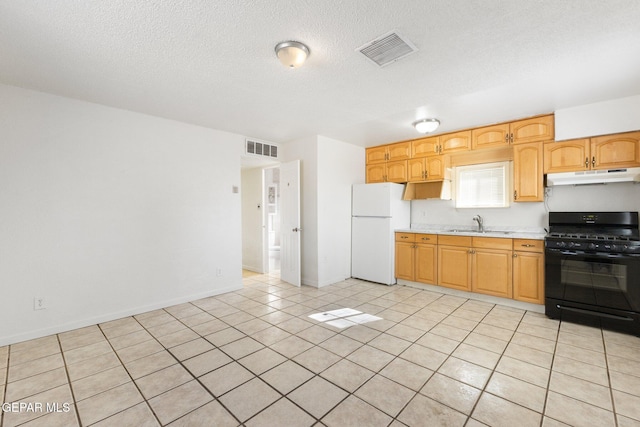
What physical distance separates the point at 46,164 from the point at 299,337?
3.16 m

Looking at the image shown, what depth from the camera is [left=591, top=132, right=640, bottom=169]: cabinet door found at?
304 cm

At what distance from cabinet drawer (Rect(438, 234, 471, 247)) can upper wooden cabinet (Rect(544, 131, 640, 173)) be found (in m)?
1.28

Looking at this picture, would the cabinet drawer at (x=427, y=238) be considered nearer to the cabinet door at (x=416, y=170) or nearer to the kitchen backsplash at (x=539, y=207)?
the kitchen backsplash at (x=539, y=207)

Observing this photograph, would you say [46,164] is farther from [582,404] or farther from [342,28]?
[582,404]

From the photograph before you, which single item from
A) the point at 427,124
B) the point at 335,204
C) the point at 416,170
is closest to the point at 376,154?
the point at 416,170

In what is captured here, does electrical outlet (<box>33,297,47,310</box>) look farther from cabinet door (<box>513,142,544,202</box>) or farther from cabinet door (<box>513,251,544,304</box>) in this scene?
cabinet door (<box>513,142,544,202</box>)

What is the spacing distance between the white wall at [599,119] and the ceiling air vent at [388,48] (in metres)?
2.48

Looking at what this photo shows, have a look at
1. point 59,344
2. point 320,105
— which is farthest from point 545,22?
point 59,344

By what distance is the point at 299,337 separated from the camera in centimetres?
278

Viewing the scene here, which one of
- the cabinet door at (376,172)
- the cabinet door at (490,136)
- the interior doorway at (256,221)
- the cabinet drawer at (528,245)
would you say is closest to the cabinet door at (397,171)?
the cabinet door at (376,172)

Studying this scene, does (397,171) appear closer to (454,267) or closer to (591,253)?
(454,267)

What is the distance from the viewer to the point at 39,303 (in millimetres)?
2832

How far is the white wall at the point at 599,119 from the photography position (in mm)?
3002

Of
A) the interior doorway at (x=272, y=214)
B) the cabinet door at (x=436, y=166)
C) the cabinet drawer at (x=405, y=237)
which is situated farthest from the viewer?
the interior doorway at (x=272, y=214)
